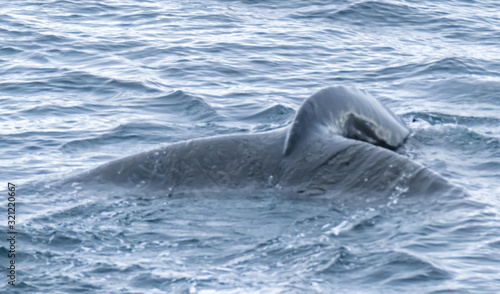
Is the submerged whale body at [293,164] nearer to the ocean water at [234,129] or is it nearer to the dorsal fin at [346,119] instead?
the dorsal fin at [346,119]

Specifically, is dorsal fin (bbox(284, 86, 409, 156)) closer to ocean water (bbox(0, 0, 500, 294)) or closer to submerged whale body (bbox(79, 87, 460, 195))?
submerged whale body (bbox(79, 87, 460, 195))

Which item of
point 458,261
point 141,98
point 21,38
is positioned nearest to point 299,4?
point 21,38

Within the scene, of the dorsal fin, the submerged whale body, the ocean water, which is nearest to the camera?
the ocean water

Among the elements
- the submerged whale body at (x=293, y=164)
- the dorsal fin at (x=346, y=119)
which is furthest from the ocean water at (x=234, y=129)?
the dorsal fin at (x=346, y=119)

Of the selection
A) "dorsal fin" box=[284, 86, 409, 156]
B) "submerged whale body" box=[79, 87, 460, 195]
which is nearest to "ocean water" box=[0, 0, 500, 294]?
"submerged whale body" box=[79, 87, 460, 195]

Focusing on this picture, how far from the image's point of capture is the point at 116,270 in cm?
699

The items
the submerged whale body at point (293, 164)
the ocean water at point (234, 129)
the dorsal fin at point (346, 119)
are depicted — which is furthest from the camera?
the dorsal fin at point (346, 119)

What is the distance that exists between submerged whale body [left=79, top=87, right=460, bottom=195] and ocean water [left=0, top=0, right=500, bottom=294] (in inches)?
6.0

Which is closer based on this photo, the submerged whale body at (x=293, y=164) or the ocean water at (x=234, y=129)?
the ocean water at (x=234, y=129)

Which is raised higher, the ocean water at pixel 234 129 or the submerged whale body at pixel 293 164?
the submerged whale body at pixel 293 164

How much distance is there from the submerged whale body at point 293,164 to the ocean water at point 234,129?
0.50 feet

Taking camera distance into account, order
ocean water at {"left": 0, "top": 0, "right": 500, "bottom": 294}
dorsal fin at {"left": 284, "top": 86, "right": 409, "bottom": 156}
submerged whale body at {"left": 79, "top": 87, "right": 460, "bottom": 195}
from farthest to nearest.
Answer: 1. dorsal fin at {"left": 284, "top": 86, "right": 409, "bottom": 156}
2. submerged whale body at {"left": 79, "top": 87, "right": 460, "bottom": 195}
3. ocean water at {"left": 0, "top": 0, "right": 500, "bottom": 294}

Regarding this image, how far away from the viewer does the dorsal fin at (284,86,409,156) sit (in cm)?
838

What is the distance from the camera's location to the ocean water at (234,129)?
22.9 feet
